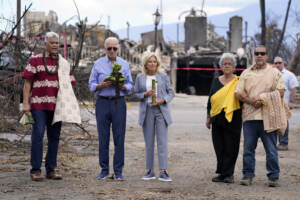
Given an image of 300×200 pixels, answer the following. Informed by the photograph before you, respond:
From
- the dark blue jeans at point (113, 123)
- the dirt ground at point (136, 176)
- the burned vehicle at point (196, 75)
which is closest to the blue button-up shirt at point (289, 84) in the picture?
the dirt ground at point (136, 176)

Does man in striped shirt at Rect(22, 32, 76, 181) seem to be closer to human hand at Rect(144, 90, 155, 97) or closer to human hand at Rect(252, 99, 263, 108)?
human hand at Rect(144, 90, 155, 97)

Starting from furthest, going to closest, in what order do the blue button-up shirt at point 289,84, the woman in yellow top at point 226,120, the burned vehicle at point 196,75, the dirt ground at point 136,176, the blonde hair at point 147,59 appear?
the burned vehicle at point 196,75 → the blue button-up shirt at point 289,84 → the blonde hair at point 147,59 → the woman in yellow top at point 226,120 → the dirt ground at point 136,176

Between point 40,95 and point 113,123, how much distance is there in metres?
0.99

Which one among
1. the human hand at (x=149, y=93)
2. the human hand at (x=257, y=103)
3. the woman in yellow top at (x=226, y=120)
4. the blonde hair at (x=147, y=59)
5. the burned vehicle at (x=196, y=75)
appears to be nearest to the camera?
the human hand at (x=257, y=103)

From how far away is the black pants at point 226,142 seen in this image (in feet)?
27.0

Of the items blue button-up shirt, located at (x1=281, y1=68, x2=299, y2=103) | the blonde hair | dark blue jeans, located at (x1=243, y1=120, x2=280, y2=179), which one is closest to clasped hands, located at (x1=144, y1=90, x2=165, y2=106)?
the blonde hair

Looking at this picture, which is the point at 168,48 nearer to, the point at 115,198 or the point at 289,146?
A: the point at 289,146

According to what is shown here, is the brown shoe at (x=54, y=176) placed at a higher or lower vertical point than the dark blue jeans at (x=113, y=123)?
lower

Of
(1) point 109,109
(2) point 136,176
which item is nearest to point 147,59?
(1) point 109,109

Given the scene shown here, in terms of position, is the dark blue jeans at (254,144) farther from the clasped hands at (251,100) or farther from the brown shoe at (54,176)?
the brown shoe at (54,176)

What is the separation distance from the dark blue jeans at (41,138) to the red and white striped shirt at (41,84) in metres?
0.11

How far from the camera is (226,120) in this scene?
8.23 metres

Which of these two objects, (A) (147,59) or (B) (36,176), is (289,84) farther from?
(B) (36,176)

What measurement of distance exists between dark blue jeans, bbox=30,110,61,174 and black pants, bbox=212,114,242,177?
2.06 m
